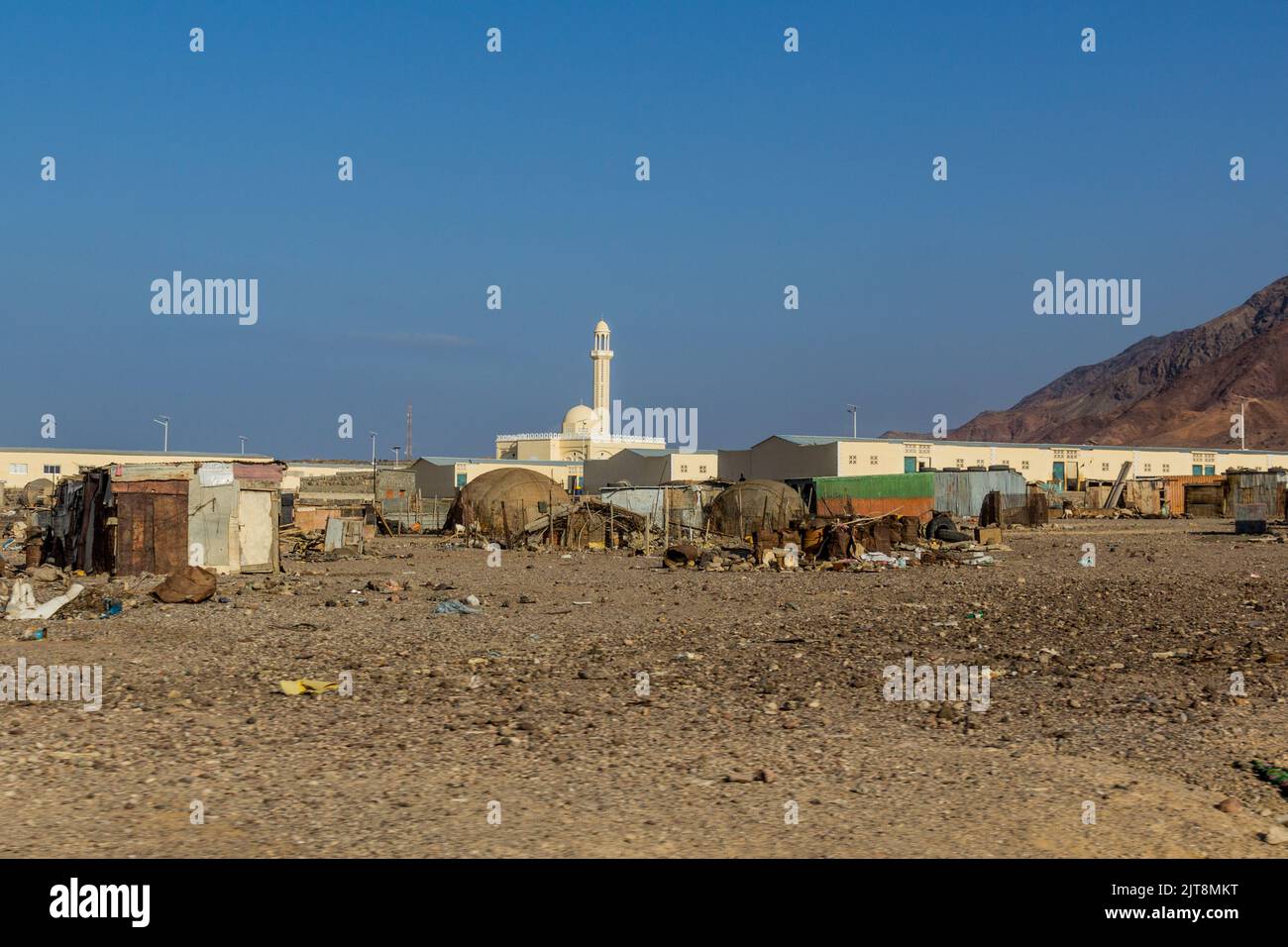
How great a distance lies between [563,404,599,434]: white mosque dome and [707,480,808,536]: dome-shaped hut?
52663 millimetres

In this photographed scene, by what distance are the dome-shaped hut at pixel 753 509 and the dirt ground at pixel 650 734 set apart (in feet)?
59.1

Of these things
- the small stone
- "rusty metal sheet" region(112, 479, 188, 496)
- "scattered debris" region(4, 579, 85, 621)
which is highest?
"rusty metal sheet" region(112, 479, 188, 496)

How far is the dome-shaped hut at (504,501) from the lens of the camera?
129 feet

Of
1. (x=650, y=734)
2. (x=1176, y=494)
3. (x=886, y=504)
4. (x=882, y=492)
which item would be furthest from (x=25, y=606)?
(x=1176, y=494)

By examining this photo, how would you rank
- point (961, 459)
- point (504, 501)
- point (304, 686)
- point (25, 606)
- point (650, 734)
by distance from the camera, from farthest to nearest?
point (961, 459), point (504, 501), point (25, 606), point (304, 686), point (650, 734)

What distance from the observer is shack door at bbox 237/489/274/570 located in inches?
903

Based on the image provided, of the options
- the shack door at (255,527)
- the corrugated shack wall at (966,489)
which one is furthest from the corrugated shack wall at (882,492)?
the shack door at (255,527)

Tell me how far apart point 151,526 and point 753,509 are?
18.8 metres

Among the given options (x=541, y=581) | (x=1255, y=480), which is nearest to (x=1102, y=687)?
(x=541, y=581)

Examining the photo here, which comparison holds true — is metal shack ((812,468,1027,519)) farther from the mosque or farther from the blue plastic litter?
the mosque

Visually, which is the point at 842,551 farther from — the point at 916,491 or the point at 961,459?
the point at 961,459

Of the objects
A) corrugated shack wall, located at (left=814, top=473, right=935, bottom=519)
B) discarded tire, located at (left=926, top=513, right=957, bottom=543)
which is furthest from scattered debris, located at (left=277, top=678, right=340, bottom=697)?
corrugated shack wall, located at (left=814, top=473, right=935, bottom=519)

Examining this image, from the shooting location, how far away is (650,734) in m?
8.91
